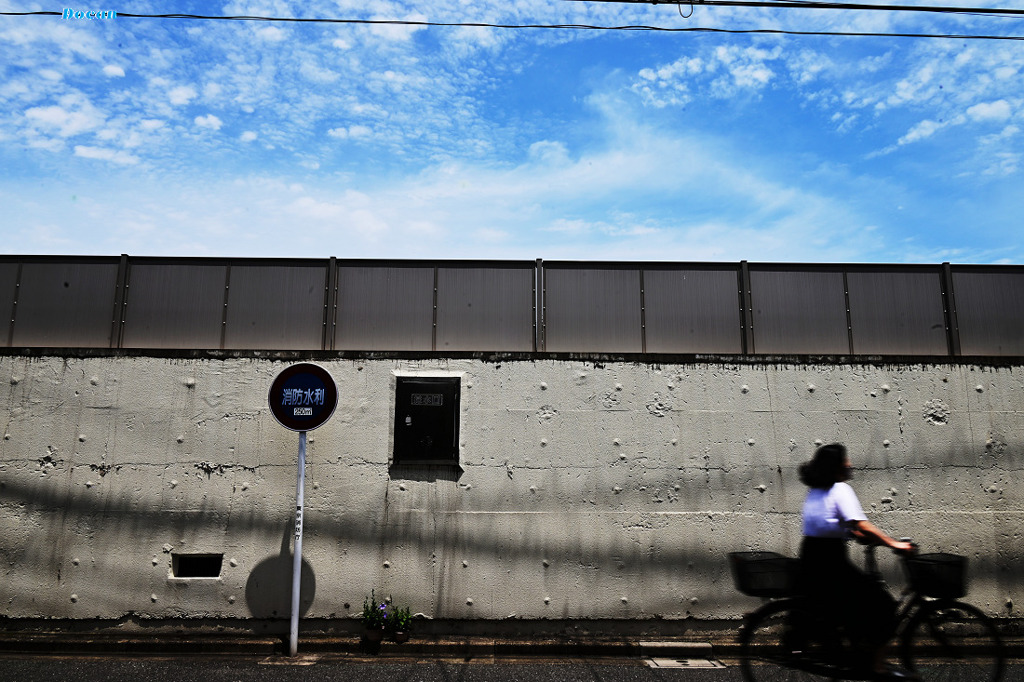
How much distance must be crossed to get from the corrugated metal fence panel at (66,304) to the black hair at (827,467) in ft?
24.3

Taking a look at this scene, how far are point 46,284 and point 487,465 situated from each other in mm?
5608

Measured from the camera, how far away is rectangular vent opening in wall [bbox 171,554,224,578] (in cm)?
680

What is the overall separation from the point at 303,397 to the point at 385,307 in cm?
160

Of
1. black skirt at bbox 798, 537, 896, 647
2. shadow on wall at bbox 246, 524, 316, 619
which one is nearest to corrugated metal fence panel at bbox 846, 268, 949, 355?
black skirt at bbox 798, 537, 896, 647

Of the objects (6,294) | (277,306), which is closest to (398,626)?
(277,306)

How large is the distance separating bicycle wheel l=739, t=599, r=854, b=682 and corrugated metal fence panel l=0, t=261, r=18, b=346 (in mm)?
8348

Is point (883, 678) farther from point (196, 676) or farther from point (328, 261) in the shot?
point (328, 261)

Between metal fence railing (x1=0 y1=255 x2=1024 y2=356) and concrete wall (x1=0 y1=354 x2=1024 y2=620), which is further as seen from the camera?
metal fence railing (x1=0 y1=255 x2=1024 y2=356)

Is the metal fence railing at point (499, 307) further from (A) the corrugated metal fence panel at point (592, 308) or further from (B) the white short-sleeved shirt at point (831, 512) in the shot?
(B) the white short-sleeved shirt at point (831, 512)

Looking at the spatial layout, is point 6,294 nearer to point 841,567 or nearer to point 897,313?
point 841,567

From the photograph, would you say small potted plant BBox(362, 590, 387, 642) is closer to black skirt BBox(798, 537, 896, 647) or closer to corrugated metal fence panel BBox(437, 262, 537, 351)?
corrugated metal fence panel BBox(437, 262, 537, 351)

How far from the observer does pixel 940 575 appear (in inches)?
171

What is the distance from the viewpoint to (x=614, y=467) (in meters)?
7.02

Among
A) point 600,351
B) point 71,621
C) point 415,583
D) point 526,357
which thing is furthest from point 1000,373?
point 71,621
